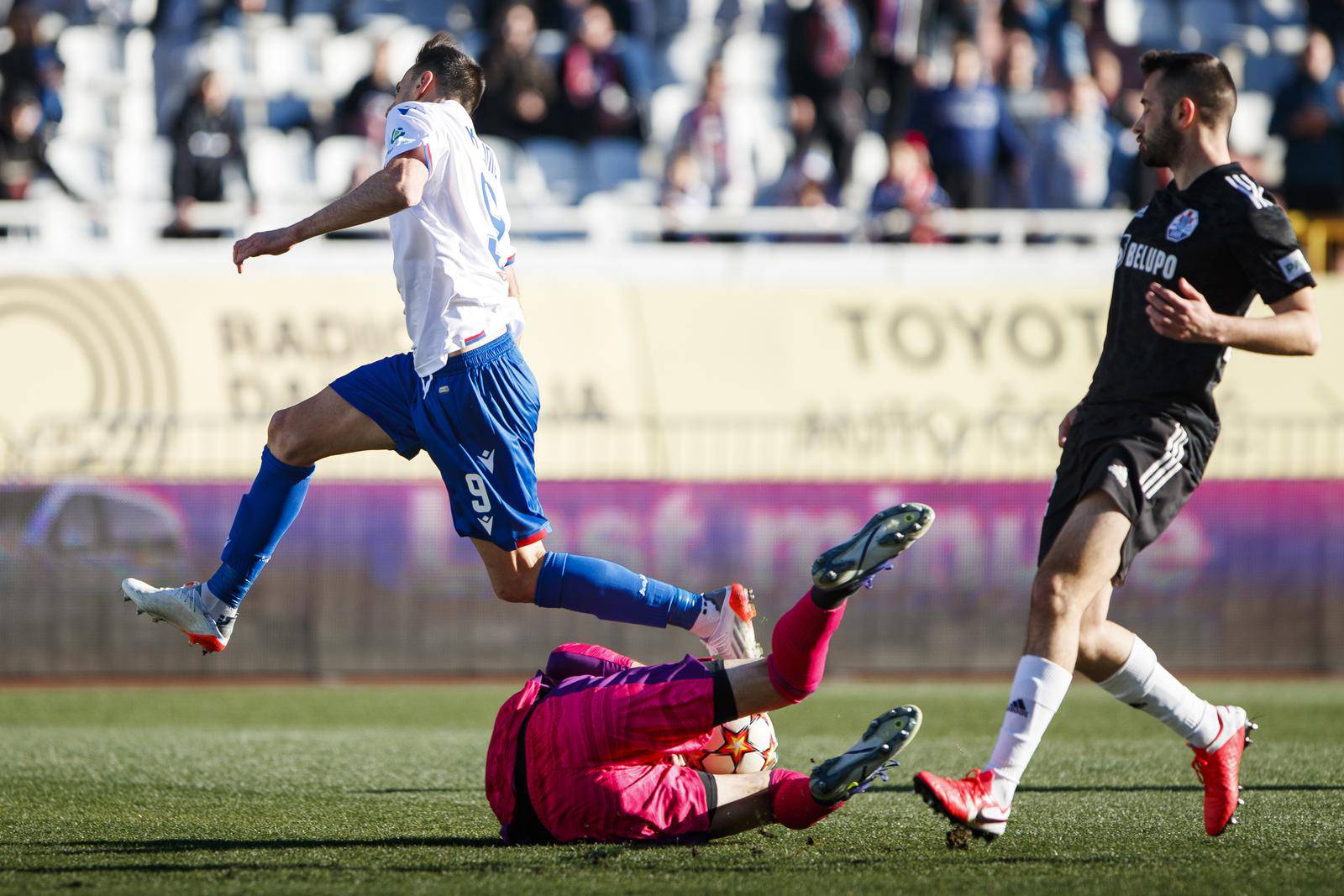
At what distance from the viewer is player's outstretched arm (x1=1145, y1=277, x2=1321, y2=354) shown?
4570 mm

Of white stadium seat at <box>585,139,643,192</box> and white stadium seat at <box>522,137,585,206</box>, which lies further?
white stadium seat at <box>585,139,643,192</box>

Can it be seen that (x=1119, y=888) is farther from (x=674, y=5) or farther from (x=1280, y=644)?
(x=674, y=5)

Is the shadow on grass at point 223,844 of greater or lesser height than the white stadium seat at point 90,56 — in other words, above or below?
below

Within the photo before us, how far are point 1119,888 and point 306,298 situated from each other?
10.0m

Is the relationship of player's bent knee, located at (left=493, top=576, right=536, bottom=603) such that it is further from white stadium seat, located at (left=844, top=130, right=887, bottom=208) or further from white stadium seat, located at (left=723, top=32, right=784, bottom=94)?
white stadium seat, located at (left=723, top=32, right=784, bottom=94)

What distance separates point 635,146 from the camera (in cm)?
1503

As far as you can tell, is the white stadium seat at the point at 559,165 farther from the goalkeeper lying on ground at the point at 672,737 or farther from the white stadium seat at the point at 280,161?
the goalkeeper lying on ground at the point at 672,737

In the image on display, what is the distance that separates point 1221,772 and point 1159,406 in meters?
1.15

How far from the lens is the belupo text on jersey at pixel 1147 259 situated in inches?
193

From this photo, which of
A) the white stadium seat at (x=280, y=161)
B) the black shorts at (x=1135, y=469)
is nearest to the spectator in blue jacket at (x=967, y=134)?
the white stadium seat at (x=280, y=161)

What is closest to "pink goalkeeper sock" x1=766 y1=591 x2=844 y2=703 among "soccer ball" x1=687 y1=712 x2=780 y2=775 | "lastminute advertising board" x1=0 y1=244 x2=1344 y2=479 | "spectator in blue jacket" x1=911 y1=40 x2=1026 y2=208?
"soccer ball" x1=687 y1=712 x2=780 y2=775

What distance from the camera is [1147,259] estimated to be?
4.97 metres

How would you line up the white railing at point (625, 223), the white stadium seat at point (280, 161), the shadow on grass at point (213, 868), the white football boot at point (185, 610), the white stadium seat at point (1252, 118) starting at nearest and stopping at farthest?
1. the shadow on grass at point (213, 868)
2. the white football boot at point (185, 610)
3. the white railing at point (625, 223)
4. the white stadium seat at point (280, 161)
5. the white stadium seat at point (1252, 118)

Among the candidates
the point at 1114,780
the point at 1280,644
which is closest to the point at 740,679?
the point at 1114,780
